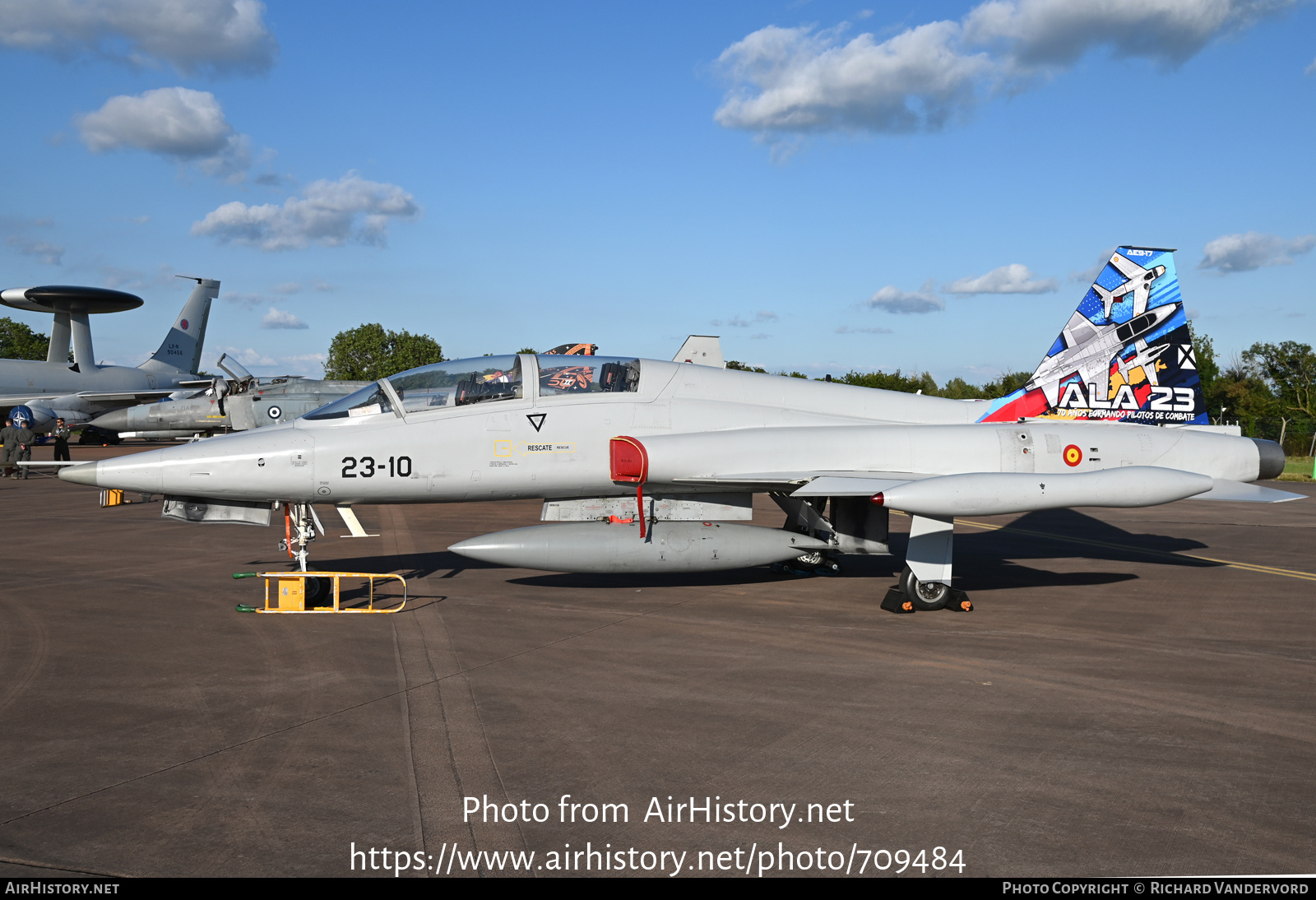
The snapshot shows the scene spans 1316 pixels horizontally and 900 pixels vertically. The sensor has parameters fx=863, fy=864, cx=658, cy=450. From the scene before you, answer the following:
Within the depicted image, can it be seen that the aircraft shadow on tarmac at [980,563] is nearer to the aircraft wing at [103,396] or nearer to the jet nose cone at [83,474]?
the jet nose cone at [83,474]

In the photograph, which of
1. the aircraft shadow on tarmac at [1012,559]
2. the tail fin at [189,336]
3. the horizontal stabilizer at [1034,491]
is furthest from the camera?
the tail fin at [189,336]

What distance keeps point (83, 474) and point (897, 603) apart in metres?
8.62

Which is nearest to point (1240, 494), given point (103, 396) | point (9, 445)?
point (9, 445)

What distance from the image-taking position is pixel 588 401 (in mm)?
9898

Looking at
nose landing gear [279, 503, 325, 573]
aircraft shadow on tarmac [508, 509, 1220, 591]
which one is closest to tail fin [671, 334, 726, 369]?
aircraft shadow on tarmac [508, 509, 1220, 591]

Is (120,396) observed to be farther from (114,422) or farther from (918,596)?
(918,596)

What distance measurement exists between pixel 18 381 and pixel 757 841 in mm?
54595

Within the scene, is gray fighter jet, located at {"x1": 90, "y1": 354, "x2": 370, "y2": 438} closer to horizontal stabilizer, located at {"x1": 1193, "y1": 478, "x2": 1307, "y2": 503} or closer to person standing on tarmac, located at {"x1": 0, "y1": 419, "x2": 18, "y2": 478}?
person standing on tarmac, located at {"x1": 0, "y1": 419, "x2": 18, "y2": 478}

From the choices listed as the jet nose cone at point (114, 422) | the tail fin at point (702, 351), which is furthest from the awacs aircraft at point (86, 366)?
the tail fin at point (702, 351)

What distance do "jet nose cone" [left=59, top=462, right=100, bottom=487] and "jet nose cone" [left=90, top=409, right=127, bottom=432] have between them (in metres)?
32.1

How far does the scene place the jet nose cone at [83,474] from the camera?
8.73 meters

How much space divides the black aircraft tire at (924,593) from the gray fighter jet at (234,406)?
1565cm
